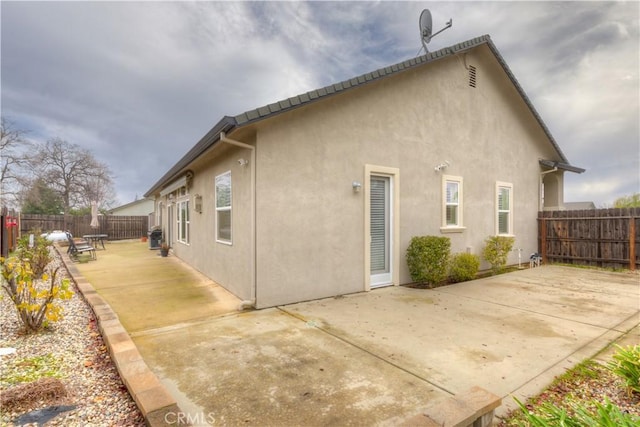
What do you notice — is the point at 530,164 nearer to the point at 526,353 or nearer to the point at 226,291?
the point at 526,353

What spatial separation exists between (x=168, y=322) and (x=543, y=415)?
190 inches

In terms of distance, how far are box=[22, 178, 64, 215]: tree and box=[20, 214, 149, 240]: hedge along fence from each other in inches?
332

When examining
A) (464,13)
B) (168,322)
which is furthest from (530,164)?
(168,322)

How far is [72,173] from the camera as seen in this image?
104 feet

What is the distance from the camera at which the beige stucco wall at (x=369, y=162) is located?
5801 mm

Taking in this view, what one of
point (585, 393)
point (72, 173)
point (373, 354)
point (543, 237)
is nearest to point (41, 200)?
point (72, 173)

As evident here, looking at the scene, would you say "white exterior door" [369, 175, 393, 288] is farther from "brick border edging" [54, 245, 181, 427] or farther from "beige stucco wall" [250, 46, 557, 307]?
"brick border edging" [54, 245, 181, 427]

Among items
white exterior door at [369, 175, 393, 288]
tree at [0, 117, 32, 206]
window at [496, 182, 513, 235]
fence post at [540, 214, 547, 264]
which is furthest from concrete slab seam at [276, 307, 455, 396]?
tree at [0, 117, 32, 206]

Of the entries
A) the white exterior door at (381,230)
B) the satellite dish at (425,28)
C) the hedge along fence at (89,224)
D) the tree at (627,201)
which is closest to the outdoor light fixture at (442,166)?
the white exterior door at (381,230)

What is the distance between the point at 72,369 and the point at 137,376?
1.05 m

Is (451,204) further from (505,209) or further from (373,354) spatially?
(373,354)

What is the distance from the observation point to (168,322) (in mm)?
4941

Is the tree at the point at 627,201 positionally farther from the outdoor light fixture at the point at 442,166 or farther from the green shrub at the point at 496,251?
the outdoor light fixture at the point at 442,166

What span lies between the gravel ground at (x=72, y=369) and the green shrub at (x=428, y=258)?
605 centimetres
